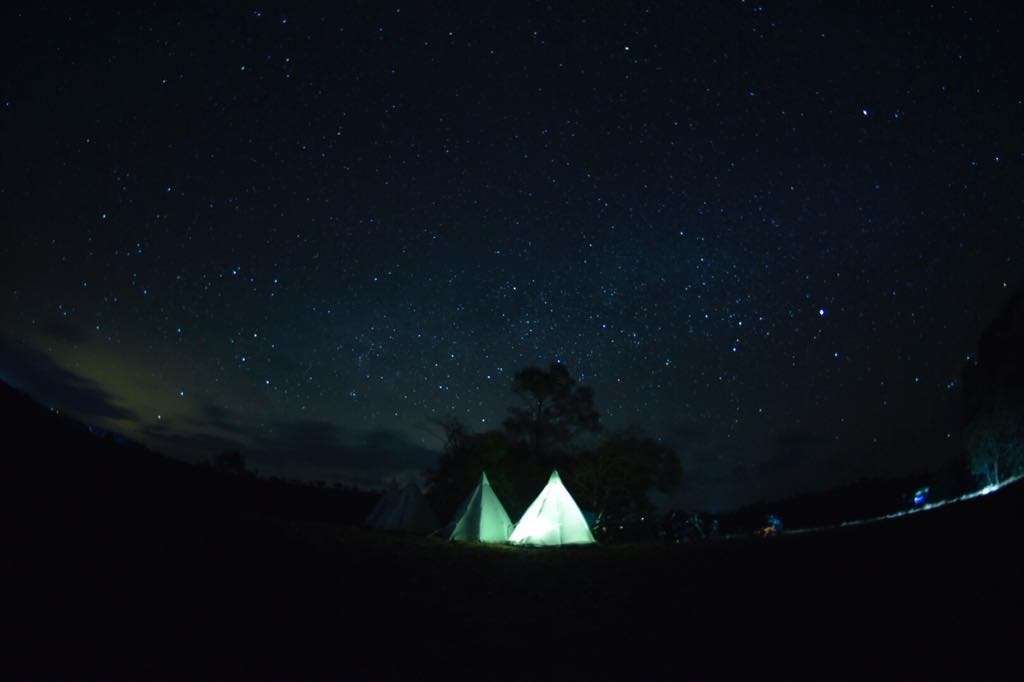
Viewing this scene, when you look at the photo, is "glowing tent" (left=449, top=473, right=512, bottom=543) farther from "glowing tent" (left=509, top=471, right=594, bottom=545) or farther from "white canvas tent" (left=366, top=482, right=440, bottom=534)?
"white canvas tent" (left=366, top=482, right=440, bottom=534)

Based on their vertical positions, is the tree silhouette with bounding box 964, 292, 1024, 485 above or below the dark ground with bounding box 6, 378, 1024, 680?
above

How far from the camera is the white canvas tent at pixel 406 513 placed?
15812 millimetres

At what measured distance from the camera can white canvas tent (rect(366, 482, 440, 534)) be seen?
623 inches

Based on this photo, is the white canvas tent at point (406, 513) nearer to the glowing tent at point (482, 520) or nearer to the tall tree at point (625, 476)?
the glowing tent at point (482, 520)

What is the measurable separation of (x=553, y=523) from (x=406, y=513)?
15.7 feet

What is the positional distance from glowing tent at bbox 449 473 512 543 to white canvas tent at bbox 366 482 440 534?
207cm

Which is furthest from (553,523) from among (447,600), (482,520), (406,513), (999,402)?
(999,402)

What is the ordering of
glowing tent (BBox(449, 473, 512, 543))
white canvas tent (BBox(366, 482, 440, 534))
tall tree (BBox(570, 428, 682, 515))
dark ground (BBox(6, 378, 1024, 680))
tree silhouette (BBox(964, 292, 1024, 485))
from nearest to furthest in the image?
dark ground (BBox(6, 378, 1024, 680)) < tree silhouette (BBox(964, 292, 1024, 485)) < glowing tent (BBox(449, 473, 512, 543)) < white canvas tent (BBox(366, 482, 440, 534)) < tall tree (BBox(570, 428, 682, 515))

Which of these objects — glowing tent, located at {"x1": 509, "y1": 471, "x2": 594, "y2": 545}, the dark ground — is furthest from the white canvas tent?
the dark ground

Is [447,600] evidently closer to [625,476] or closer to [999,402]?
[999,402]

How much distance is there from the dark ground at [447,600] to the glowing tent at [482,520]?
5.14m

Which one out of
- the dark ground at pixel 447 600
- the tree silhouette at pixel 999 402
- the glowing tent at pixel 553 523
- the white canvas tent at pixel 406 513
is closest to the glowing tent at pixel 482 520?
the glowing tent at pixel 553 523

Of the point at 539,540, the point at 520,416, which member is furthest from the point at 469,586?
the point at 520,416

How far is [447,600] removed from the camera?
22.0 feet
